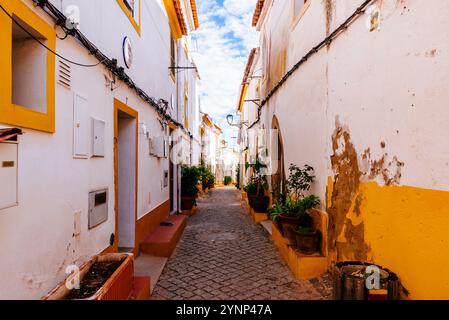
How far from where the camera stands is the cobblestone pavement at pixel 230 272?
4.76m

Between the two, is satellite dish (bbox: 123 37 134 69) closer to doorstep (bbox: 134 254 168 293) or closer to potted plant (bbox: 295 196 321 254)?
doorstep (bbox: 134 254 168 293)

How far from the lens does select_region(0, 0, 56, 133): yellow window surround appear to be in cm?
245

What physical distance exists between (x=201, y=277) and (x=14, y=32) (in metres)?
4.11

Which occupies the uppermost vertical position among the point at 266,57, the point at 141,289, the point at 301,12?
the point at 266,57

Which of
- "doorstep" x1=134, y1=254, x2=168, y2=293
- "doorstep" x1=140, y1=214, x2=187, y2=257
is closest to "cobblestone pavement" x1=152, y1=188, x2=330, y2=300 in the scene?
"doorstep" x1=134, y1=254, x2=168, y2=293

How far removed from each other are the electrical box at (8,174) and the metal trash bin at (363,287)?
3035 mm

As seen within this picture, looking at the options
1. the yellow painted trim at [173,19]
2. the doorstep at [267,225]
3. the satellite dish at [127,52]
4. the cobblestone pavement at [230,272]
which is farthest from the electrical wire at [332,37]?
the yellow painted trim at [173,19]

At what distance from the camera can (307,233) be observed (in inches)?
220

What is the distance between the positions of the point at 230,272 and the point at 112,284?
280 centimetres

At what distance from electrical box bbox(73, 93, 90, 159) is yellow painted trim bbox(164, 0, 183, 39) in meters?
6.74

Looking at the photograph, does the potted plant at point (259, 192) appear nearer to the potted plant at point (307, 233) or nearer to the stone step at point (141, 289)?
the potted plant at point (307, 233)

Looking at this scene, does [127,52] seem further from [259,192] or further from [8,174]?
[259,192]

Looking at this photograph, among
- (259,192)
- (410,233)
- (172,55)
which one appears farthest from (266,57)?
(410,233)
